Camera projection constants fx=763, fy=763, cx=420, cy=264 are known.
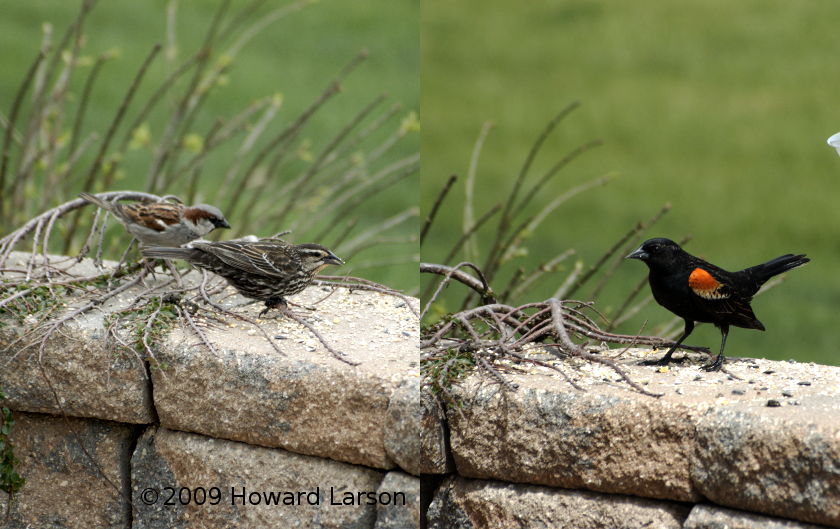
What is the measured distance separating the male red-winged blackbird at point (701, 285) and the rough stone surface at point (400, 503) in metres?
0.68

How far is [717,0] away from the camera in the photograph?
243 inches

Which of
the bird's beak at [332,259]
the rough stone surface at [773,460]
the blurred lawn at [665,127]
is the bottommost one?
the rough stone surface at [773,460]

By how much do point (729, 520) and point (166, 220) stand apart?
1.72m

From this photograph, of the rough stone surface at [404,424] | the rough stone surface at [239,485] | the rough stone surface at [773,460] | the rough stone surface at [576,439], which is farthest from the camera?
the rough stone surface at [239,485]

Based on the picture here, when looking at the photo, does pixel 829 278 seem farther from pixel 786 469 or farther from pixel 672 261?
pixel 786 469

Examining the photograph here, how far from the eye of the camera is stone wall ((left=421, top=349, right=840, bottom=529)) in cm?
147

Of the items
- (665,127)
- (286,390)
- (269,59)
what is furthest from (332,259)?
(269,59)

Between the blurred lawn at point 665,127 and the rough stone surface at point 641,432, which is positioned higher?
the blurred lawn at point 665,127

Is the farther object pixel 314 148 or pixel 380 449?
pixel 314 148

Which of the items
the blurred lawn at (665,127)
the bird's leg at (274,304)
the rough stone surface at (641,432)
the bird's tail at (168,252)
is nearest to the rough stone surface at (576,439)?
the rough stone surface at (641,432)

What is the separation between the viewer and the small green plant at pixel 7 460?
79.6 inches

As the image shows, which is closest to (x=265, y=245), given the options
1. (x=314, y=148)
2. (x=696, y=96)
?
(x=314, y=148)

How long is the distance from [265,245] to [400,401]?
0.61 meters

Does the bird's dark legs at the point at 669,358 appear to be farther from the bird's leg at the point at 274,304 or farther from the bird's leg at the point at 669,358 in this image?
the bird's leg at the point at 274,304
